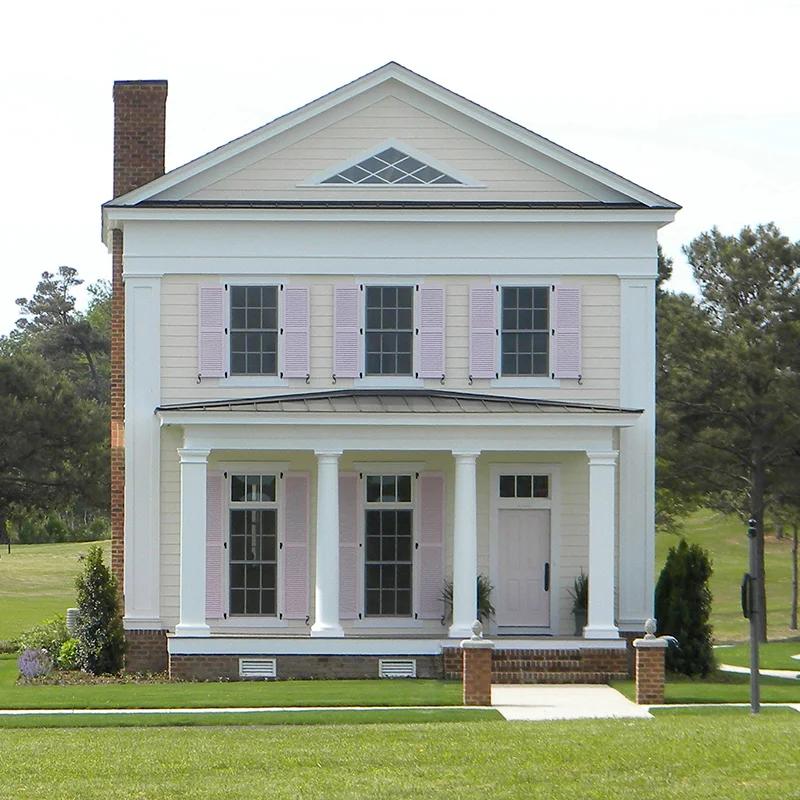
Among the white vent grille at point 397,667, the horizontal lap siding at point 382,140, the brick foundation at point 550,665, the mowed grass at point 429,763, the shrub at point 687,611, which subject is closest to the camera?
the mowed grass at point 429,763

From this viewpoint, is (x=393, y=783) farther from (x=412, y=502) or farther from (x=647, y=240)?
(x=647, y=240)

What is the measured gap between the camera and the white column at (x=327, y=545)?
25344mm

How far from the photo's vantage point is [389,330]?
26.7 meters

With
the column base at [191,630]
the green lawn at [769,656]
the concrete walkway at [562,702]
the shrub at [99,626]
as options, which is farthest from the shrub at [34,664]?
the green lawn at [769,656]

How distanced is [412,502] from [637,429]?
13.1 ft

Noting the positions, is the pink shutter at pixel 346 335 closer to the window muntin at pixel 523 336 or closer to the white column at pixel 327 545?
the white column at pixel 327 545

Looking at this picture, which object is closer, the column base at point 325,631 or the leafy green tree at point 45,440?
the column base at point 325,631

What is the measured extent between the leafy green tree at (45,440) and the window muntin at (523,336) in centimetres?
2126

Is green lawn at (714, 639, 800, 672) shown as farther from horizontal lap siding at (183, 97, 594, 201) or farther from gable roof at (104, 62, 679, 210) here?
horizontal lap siding at (183, 97, 594, 201)

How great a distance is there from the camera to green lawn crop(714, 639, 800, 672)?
29.2 m

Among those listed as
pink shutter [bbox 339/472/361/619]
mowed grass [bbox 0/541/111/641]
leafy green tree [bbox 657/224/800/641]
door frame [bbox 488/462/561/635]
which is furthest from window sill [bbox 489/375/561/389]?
mowed grass [bbox 0/541/111/641]

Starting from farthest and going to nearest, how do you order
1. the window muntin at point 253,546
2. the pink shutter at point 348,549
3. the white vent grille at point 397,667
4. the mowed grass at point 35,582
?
the mowed grass at point 35,582 → the pink shutter at point 348,549 → the window muntin at point 253,546 → the white vent grille at point 397,667

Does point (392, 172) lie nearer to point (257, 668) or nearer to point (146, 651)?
point (257, 668)

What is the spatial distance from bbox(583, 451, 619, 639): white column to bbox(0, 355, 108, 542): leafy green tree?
23.0 meters
